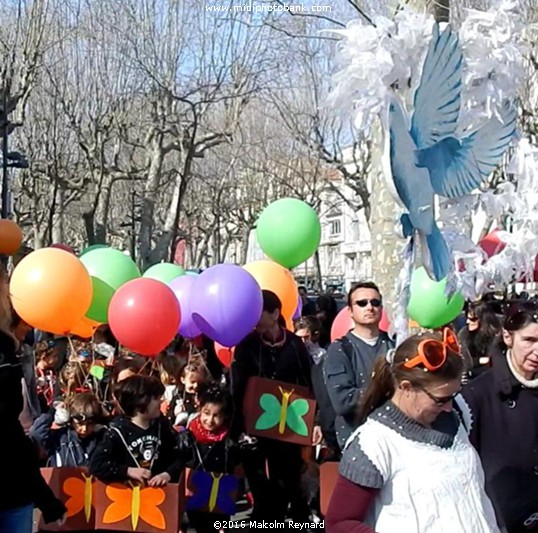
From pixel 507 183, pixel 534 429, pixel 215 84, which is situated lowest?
pixel 534 429

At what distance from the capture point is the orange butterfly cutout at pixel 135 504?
410 cm

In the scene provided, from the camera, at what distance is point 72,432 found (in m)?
4.64

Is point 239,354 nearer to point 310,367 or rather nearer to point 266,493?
point 310,367

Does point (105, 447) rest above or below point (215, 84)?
below

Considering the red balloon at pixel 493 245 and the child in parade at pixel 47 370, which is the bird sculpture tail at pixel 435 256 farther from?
the child in parade at pixel 47 370

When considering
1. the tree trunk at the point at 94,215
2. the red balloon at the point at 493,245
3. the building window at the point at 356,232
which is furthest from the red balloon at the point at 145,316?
the building window at the point at 356,232

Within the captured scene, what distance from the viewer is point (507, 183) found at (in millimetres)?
3506

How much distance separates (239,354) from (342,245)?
62.1 metres

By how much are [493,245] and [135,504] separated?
207 centimetres

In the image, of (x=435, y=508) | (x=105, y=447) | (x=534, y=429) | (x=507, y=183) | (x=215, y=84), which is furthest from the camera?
(x=215, y=84)

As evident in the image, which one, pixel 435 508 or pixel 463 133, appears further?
pixel 463 133

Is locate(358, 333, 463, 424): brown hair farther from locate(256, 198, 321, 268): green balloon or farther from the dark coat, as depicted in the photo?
locate(256, 198, 321, 268): green balloon

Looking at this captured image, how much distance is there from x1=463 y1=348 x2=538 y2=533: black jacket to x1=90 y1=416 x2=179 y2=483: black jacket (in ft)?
5.77

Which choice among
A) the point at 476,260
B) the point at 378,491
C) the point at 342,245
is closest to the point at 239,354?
the point at 476,260
